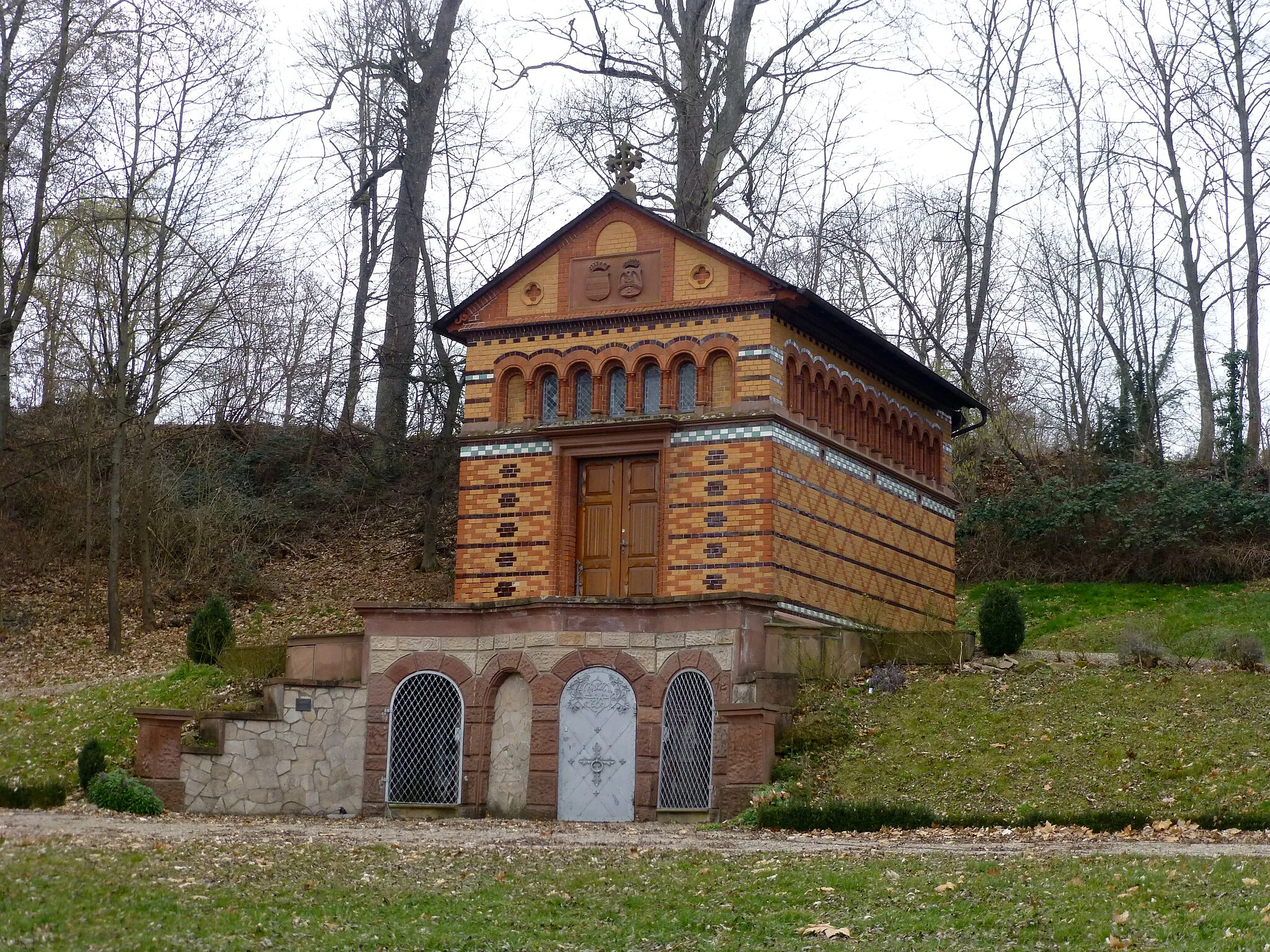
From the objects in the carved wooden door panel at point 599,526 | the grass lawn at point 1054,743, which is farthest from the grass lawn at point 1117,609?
the carved wooden door panel at point 599,526

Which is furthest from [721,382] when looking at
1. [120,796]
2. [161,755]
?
[120,796]

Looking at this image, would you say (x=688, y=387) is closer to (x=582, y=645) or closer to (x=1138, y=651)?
(x=582, y=645)

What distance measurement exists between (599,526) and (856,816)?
9.17 m

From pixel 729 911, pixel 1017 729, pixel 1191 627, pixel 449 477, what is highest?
pixel 449 477

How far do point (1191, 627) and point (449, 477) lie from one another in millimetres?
16309

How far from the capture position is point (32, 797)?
19594 millimetres

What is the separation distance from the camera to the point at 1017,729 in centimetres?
2012

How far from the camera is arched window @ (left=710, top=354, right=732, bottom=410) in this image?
81.9 ft

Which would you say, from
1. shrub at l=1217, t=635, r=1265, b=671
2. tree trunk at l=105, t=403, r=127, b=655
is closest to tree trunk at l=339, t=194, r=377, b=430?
tree trunk at l=105, t=403, r=127, b=655

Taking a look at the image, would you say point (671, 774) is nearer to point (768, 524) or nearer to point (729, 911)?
point (768, 524)

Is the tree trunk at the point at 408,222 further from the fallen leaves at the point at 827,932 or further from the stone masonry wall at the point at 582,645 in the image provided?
the fallen leaves at the point at 827,932

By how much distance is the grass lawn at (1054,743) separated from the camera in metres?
17.9

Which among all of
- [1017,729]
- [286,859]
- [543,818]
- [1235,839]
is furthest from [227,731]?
[1235,839]

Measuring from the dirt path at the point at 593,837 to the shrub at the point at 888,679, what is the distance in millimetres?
4231
